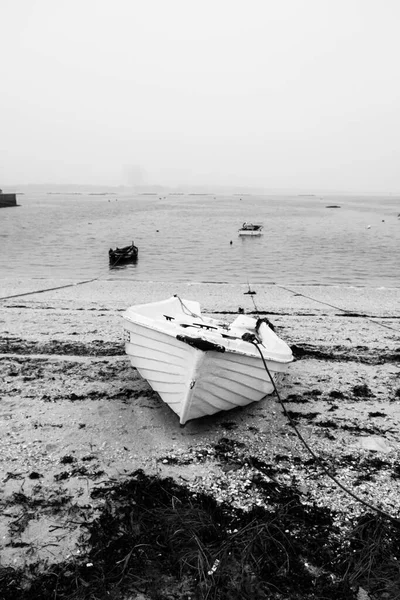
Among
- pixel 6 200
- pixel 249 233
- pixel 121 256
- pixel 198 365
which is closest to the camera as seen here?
pixel 198 365

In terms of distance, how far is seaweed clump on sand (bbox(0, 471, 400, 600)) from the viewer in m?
A: 3.54

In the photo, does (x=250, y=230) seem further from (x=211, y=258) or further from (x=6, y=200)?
(x=6, y=200)

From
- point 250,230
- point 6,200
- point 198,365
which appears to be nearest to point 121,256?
point 198,365

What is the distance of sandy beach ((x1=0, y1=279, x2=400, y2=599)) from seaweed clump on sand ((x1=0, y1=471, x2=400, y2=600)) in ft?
0.47

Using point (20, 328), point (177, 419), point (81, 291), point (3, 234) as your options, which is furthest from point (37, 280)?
point (3, 234)

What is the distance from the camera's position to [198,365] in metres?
5.32

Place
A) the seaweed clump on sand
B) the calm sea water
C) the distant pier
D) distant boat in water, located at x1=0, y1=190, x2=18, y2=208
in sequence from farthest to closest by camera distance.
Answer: distant boat in water, located at x1=0, y1=190, x2=18, y2=208
the distant pier
the calm sea water
the seaweed clump on sand

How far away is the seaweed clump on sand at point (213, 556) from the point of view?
11.6 ft

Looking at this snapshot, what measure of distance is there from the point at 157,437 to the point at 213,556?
2.12m

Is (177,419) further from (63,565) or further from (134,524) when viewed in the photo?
(63,565)

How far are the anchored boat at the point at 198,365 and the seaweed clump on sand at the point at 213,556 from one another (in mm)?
1378

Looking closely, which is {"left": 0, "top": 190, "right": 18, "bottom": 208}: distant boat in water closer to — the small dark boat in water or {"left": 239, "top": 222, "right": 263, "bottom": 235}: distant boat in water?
{"left": 239, "top": 222, "right": 263, "bottom": 235}: distant boat in water

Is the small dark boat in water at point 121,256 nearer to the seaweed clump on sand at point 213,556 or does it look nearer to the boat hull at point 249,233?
the boat hull at point 249,233

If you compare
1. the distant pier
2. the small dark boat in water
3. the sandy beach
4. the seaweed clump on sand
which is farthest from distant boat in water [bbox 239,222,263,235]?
the distant pier
